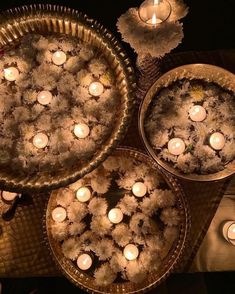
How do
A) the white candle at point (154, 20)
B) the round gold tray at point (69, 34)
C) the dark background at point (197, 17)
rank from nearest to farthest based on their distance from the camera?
the round gold tray at point (69, 34) < the white candle at point (154, 20) < the dark background at point (197, 17)

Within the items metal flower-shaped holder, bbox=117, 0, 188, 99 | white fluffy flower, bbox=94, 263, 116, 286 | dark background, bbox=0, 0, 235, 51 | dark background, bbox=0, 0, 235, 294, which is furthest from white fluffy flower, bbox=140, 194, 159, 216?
dark background, bbox=0, 0, 235, 51

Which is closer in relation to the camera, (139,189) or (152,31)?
(152,31)

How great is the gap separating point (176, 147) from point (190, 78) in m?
0.30

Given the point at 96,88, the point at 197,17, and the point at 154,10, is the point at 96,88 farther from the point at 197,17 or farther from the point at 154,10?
the point at 197,17

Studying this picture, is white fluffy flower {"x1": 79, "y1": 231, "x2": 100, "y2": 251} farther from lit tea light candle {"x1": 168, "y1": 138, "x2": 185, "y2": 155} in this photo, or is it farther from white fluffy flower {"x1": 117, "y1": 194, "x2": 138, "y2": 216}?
lit tea light candle {"x1": 168, "y1": 138, "x2": 185, "y2": 155}

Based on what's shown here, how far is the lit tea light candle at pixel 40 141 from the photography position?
1.33 meters

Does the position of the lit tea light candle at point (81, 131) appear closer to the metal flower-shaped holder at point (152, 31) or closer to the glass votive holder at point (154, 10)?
the metal flower-shaped holder at point (152, 31)

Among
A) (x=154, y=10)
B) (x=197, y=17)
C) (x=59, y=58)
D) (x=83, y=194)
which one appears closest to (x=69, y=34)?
(x=59, y=58)

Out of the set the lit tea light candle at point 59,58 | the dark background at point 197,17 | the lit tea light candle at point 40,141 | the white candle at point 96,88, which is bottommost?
the lit tea light candle at point 40,141

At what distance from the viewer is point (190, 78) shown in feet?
4.72

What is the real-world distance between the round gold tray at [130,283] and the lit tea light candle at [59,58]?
520 millimetres

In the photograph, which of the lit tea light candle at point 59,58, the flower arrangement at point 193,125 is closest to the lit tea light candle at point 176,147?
the flower arrangement at point 193,125

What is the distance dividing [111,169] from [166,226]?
1.00 feet

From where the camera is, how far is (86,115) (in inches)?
54.2
